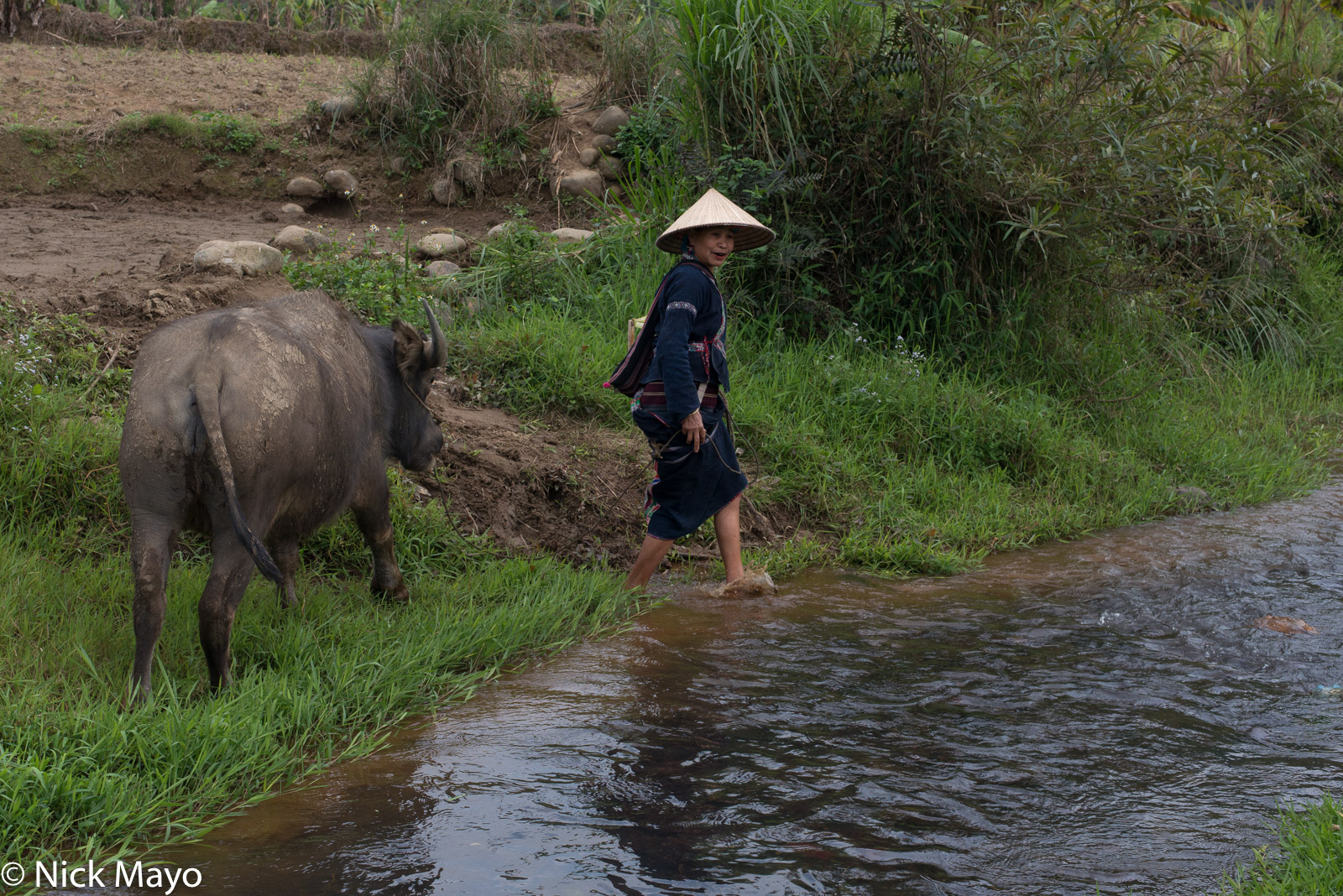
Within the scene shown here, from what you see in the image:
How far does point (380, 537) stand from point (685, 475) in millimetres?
1353

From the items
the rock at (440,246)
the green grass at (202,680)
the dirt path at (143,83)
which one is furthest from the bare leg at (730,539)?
the dirt path at (143,83)

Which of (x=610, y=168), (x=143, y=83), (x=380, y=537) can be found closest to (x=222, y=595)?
(x=380, y=537)

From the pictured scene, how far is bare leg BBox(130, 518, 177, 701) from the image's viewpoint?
11.1 feet

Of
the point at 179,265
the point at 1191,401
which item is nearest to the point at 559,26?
the point at 179,265

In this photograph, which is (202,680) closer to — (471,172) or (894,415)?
(894,415)

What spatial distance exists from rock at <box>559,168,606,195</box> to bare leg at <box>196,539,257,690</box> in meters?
6.43

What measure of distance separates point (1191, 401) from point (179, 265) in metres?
7.28

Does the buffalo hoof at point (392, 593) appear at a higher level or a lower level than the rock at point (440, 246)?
lower

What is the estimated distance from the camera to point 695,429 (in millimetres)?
4734

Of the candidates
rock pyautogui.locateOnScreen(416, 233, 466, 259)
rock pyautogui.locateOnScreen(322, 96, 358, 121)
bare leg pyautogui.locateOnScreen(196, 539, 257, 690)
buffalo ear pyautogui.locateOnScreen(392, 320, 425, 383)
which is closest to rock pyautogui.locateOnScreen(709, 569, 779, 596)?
buffalo ear pyautogui.locateOnScreen(392, 320, 425, 383)

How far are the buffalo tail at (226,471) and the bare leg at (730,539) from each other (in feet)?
7.44

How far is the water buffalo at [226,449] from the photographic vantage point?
3395 mm

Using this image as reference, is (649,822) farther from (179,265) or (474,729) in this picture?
(179,265)

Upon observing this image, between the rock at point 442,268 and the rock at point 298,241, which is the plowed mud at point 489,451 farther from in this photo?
the rock at point 442,268
